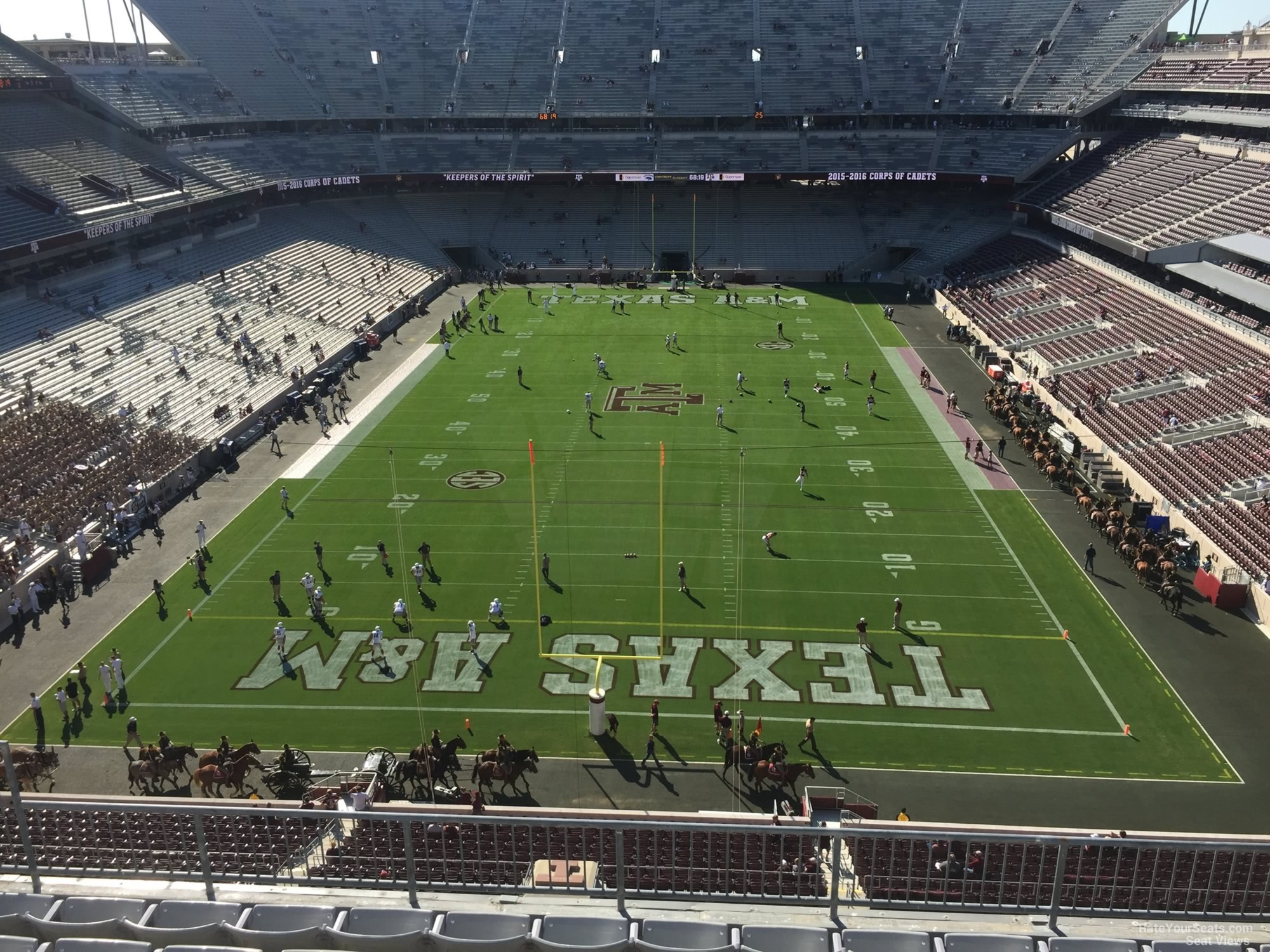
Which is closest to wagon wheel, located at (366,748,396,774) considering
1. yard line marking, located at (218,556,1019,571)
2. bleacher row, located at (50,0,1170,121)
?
yard line marking, located at (218,556,1019,571)

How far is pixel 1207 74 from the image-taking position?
50281mm

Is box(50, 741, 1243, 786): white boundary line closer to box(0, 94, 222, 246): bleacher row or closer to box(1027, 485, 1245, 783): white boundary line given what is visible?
box(1027, 485, 1245, 783): white boundary line

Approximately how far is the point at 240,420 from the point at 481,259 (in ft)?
99.6

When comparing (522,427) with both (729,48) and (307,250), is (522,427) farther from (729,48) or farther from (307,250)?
(729,48)

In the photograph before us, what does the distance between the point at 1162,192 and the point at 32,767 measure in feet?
161

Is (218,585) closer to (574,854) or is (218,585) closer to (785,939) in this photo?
(574,854)

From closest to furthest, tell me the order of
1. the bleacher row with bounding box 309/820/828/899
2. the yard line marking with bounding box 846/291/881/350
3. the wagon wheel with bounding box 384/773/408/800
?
the bleacher row with bounding box 309/820/828/899 → the wagon wheel with bounding box 384/773/408/800 → the yard line marking with bounding box 846/291/881/350

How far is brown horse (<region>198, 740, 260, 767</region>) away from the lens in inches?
681

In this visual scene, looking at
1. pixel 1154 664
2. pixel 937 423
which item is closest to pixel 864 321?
pixel 937 423

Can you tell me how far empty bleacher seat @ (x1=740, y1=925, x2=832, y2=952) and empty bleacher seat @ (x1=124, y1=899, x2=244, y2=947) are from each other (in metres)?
3.68

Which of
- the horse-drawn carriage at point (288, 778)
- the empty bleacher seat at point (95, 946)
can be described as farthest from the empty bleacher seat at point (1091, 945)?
the horse-drawn carriage at point (288, 778)

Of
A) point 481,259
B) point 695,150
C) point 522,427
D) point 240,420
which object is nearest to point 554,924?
point 522,427

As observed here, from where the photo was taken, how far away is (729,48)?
70.3 meters

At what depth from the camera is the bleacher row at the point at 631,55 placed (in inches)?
2547
